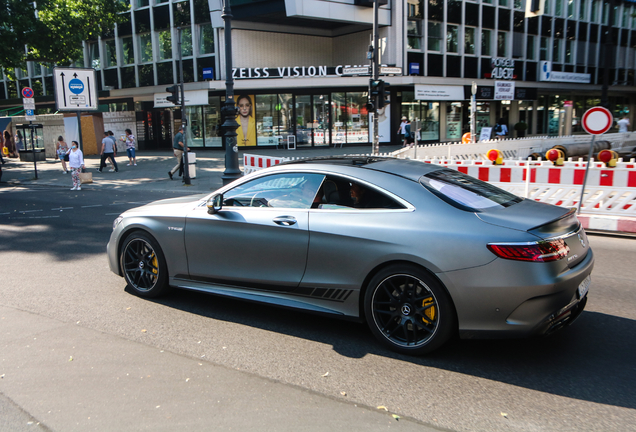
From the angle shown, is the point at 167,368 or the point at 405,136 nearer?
the point at 167,368

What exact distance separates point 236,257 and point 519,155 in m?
20.0

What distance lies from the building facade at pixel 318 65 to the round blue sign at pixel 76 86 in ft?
25.5

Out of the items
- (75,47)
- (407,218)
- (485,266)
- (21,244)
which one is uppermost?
(75,47)

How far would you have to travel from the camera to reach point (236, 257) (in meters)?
4.82

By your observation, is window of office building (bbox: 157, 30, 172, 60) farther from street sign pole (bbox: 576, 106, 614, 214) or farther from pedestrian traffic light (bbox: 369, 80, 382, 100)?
street sign pole (bbox: 576, 106, 614, 214)

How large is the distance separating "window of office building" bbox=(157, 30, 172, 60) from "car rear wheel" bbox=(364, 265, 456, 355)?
102 feet

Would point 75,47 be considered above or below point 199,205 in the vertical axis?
above

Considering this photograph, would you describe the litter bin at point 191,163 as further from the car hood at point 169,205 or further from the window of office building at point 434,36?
the window of office building at point 434,36

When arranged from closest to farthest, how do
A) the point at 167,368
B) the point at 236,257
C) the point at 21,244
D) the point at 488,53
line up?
the point at 167,368 < the point at 236,257 < the point at 21,244 < the point at 488,53

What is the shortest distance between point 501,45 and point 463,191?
3464 centimetres

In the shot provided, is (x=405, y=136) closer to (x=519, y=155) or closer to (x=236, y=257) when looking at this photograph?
(x=519, y=155)

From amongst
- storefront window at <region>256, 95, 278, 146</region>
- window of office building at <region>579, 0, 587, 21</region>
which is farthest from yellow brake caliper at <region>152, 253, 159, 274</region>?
window of office building at <region>579, 0, 587, 21</region>

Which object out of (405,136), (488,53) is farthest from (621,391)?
(488,53)

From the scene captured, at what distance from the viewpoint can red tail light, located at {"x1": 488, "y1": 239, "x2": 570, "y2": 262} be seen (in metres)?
3.62
